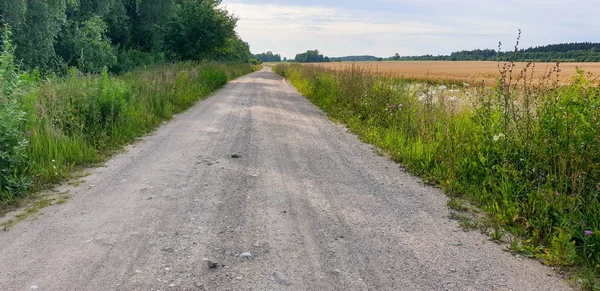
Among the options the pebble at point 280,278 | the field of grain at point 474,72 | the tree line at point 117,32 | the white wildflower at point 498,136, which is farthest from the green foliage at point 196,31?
the pebble at point 280,278

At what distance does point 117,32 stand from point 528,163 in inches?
1319

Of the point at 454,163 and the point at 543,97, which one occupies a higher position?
the point at 543,97

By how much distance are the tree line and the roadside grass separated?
54.5 ft

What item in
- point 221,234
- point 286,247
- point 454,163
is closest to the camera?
point 286,247

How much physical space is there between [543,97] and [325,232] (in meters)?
3.78

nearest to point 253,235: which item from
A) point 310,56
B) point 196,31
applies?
point 196,31

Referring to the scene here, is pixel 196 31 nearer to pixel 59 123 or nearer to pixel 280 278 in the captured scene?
pixel 59 123

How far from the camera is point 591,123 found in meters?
4.49

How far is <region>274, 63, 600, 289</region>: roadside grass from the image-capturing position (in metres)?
3.76

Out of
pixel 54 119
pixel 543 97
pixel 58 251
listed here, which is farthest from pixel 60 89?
pixel 543 97

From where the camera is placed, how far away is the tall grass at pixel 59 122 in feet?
16.8

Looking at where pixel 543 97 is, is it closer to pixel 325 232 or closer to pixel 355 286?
pixel 325 232

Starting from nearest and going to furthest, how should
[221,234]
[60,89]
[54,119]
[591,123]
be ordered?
[221,234] < [591,123] < [54,119] < [60,89]

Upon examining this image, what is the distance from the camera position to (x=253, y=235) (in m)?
3.83
